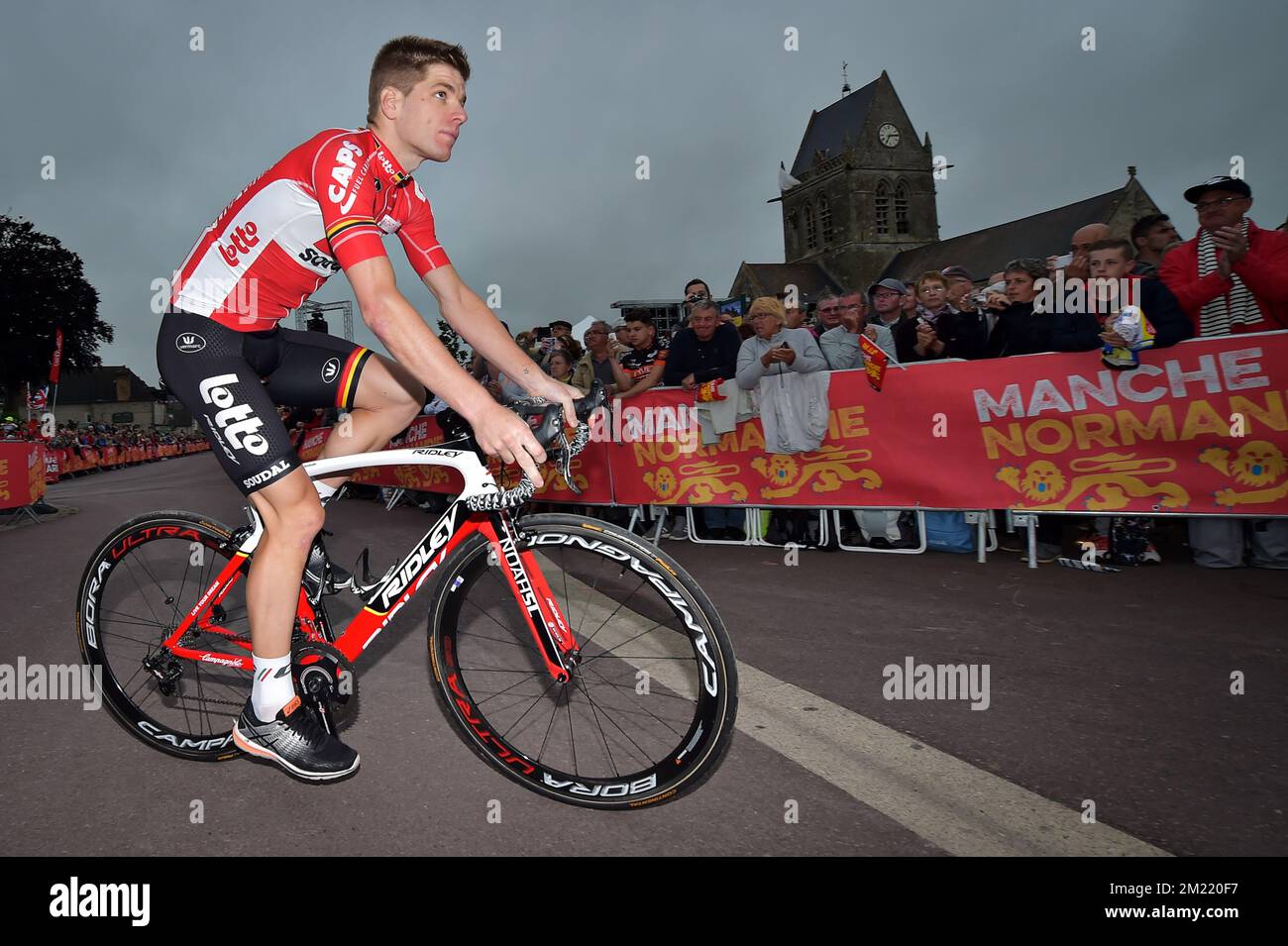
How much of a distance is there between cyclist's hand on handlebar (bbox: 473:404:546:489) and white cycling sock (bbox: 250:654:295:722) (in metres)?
1.14

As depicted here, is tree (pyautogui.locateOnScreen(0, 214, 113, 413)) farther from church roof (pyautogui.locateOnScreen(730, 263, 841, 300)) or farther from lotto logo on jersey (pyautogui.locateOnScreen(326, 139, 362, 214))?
lotto logo on jersey (pyautogui.locateOnScreen(326, 139, 362, 214))

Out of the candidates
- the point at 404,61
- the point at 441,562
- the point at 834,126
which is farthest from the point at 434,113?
the point at 834,126

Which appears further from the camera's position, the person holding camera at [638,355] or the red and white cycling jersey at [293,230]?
the person holding camera at [638,355]

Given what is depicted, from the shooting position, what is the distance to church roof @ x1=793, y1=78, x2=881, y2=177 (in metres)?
93.1

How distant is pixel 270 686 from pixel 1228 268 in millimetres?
6667

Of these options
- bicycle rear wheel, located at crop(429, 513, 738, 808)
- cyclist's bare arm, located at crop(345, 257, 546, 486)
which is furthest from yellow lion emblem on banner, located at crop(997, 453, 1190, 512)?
cyclist's bare arm, located at crop(345, 257, 546, 486)

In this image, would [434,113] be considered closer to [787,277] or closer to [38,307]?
[38,307]

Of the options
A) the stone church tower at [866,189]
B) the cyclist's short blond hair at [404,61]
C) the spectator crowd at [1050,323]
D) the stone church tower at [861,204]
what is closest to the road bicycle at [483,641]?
the cyclist's short blond hair at [404,61]

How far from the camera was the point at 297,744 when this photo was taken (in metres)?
2.78

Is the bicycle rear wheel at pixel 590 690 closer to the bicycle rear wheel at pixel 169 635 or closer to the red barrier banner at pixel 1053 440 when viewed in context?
the bicycle rear wheel at pixel 169 635

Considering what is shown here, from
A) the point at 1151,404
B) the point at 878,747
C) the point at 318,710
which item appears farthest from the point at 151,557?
the point at 1151,404

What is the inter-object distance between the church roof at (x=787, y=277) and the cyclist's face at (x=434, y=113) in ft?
299

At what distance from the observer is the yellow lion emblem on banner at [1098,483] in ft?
20.4

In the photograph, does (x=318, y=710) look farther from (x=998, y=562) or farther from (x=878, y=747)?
(x=998, y=562)
